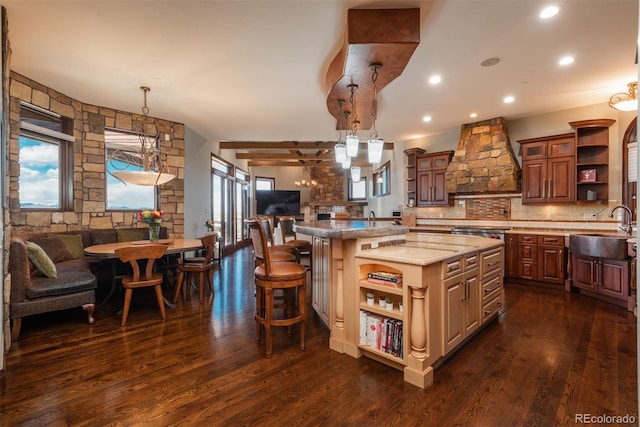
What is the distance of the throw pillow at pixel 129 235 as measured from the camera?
458 cm

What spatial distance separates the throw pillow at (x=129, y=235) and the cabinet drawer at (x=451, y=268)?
4.62 meters

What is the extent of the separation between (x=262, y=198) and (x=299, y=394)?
30.8 ft

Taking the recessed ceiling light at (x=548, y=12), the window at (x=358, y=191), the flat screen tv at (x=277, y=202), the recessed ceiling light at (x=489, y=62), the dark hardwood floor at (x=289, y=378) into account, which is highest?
the recessed ceiling light at (x=489, y=62)

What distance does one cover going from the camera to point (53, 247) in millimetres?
3631

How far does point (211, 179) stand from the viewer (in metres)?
6.70

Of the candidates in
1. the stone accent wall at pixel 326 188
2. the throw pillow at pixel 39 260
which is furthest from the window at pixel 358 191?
the throw pillow at pixel 39 260

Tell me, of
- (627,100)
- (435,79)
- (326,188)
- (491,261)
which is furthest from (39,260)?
(326,188)

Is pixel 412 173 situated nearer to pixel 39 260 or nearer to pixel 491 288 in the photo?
pixel 491 288

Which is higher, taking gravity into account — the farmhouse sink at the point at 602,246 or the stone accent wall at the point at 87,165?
the stone accent wall at the point at 87,165

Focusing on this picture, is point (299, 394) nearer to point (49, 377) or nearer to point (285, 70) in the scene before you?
point (49, 377)

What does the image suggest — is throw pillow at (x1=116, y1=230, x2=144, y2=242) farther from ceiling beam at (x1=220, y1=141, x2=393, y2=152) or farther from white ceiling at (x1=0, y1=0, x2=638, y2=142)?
ceiling beam at (x1=220, y1=141, x2=393, y2=152)

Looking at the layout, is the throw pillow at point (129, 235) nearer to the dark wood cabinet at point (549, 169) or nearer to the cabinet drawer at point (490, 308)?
the cabinet drawer at point (490, 308)

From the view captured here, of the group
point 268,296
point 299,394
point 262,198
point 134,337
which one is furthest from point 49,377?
point 262,198

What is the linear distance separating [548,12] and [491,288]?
2.38 m
